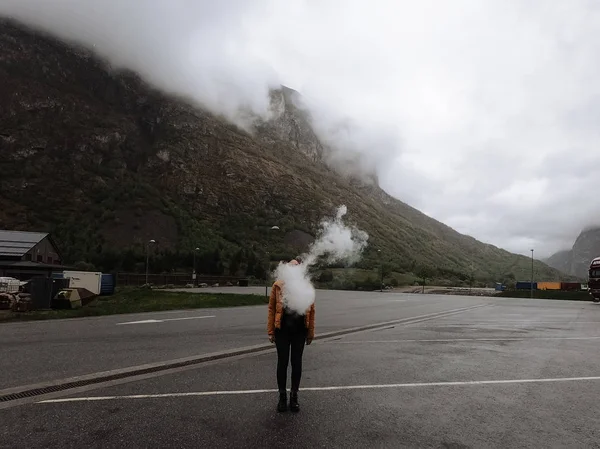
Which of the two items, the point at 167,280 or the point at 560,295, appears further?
A: the point at 167,280

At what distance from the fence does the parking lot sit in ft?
214

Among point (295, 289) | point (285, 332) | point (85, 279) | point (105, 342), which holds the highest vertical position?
point (295, 289)

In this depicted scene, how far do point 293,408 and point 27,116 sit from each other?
626 feet

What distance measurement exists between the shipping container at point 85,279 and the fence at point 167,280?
1036 inches

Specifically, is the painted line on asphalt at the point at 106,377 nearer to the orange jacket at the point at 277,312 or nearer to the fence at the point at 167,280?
the orange jacket at the point at 277,312

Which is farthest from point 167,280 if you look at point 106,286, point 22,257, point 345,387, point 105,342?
point 345,387

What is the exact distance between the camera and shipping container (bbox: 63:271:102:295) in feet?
132

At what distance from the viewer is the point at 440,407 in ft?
21.9

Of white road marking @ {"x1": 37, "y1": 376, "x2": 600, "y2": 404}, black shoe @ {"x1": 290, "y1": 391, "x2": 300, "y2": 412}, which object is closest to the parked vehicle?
white road marking @ {"x1": 37, "y1": 376, "x2": 600, "y2": 404}

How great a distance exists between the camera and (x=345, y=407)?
6562 millimetres

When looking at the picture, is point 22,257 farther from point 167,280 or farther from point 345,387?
point 345,387

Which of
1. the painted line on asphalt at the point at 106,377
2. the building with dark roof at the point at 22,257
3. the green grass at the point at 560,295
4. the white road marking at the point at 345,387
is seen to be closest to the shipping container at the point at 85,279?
the building with dark roof at the point at 22,257

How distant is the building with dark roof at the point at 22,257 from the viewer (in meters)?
46.2

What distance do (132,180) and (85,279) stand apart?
437 ft
